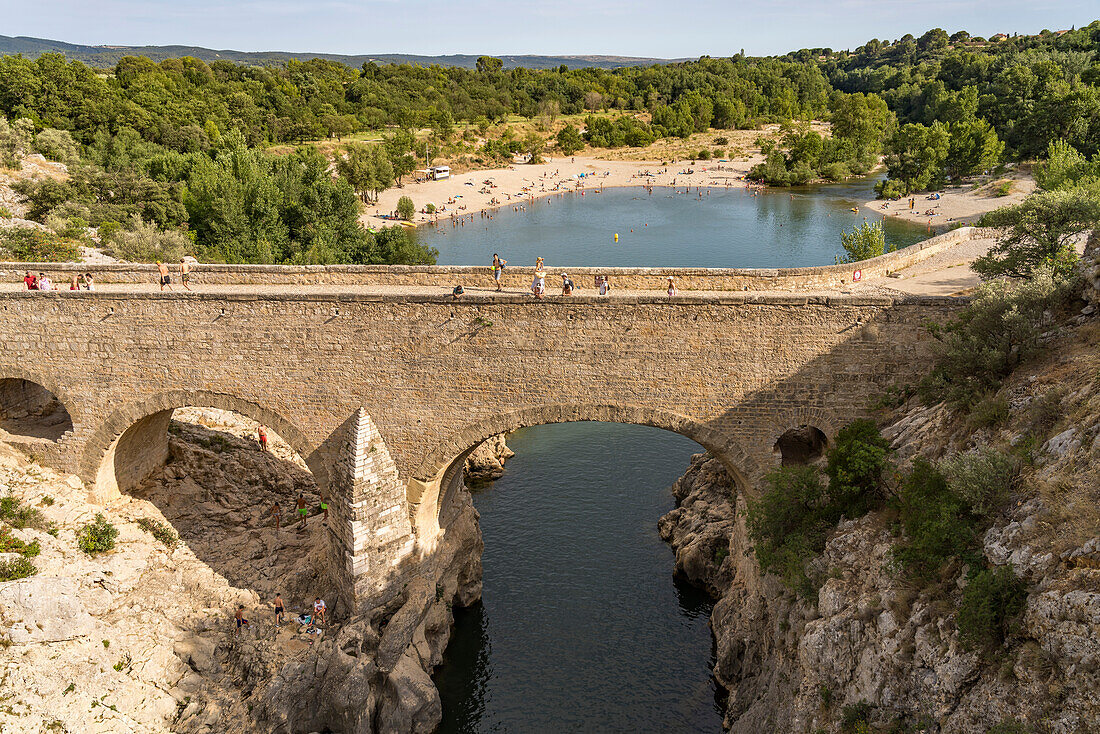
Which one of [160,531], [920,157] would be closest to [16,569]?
[160,531]

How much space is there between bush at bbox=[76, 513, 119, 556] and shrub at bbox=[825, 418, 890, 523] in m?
18.3

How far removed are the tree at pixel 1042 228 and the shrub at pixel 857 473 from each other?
5.91 meters

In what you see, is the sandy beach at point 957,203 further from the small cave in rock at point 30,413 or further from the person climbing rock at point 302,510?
the small cave in rock at point 30,413

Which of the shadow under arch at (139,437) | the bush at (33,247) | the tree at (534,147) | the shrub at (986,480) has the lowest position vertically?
the shadow under arch at (139,437)

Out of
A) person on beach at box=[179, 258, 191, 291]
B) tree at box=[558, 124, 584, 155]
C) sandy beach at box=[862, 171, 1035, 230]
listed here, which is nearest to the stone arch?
person on beach at box=[179, 258, 191, 291]

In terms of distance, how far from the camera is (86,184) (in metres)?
43.9

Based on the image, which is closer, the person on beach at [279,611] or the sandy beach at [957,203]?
the person on beach at [279,611]

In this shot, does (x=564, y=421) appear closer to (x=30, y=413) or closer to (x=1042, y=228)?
(x=1042, y=228)

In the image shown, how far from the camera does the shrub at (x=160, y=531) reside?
20.9m

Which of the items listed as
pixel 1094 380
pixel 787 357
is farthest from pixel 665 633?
pixel 1094 380

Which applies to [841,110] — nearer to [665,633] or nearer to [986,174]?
[986,174]

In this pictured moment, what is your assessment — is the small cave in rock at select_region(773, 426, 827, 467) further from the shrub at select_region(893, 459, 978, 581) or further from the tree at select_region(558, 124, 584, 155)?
the tree at select_region(558, 124, 584, 155)

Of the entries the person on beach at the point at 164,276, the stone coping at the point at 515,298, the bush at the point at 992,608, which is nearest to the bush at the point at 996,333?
the stone coping at the point at 515,298

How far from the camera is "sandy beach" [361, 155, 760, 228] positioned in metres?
83.7
